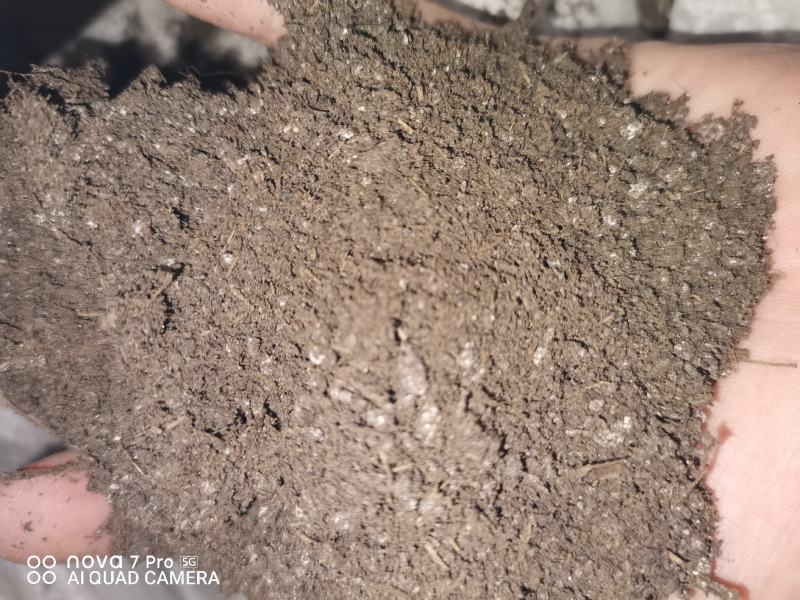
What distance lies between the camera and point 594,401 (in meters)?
0.94

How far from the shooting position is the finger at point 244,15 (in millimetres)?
1154

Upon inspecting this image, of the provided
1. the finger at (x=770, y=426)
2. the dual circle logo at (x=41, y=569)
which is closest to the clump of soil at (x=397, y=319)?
the finger at (x=770, y=426)

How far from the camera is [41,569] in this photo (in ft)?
4.49

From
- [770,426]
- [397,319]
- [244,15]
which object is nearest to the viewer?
[397,319]

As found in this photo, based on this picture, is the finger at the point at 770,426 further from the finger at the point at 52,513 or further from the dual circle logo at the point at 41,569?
the dual circle logo at the point at 41,569

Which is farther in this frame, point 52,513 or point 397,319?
point 52,513

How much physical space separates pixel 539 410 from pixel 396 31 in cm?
Result: 82

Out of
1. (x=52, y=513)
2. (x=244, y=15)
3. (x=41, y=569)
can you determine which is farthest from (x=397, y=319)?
(x=41, y=569)

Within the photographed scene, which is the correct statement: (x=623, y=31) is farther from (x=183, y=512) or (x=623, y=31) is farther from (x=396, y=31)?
(x=183, y=512)

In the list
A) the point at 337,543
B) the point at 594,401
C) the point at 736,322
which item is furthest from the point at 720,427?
the point at 337,543

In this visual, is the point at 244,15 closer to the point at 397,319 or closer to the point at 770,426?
the point at 397,319

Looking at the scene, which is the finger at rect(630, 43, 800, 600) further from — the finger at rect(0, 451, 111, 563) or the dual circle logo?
the dual circle logo

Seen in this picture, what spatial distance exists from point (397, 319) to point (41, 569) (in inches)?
52.5

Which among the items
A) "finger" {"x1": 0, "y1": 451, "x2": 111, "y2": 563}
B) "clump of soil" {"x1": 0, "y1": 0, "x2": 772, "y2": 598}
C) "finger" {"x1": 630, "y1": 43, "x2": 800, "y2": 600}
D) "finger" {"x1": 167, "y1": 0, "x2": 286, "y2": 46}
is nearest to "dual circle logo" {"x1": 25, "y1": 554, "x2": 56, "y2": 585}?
"finger" {"x1": 0, "y1": 451, "x2": 111, "y2": 563}
